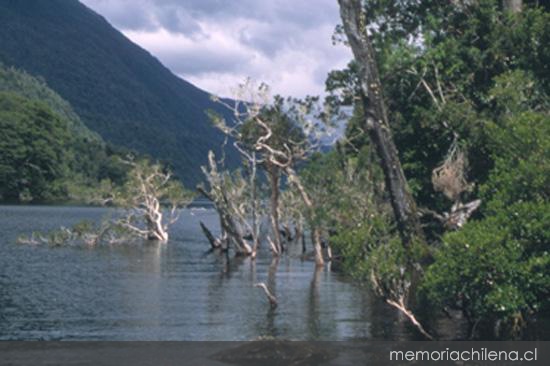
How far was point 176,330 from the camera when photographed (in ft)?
113

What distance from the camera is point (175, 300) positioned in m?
44.1

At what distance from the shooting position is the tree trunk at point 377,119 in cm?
2917

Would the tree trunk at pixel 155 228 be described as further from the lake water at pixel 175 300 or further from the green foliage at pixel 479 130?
the green foliage at pixel 479 130

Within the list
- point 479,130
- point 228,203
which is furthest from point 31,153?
point 479,130

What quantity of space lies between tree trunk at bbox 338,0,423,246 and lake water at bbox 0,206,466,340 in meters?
5.60

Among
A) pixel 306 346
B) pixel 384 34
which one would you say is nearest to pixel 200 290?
pixel 384 34

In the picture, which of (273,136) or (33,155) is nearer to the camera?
(273,136)

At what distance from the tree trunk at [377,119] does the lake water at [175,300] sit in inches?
220

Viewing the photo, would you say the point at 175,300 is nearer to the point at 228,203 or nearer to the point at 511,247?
the point at 511,247

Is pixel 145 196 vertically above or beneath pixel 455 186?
above

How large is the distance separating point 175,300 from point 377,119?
19.2m

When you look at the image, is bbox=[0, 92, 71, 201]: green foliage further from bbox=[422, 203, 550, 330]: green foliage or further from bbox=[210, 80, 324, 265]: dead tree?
bbox=[422, 203, 550, 330]: green foliage

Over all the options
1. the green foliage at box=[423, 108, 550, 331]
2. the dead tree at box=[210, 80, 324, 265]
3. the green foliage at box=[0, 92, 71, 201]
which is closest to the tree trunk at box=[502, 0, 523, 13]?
the green foliage at box=[423, 108, 550, 331]

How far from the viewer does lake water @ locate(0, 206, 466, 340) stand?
33781 millimetres
